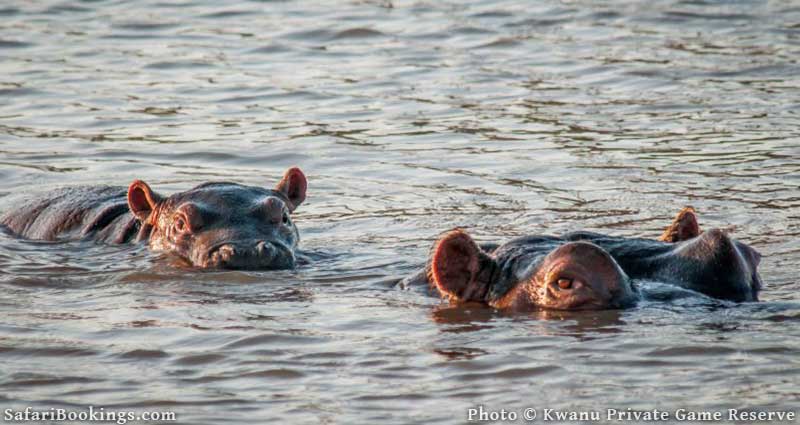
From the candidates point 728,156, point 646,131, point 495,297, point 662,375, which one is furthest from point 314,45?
point 662,375

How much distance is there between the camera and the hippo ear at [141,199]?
10.8 metres

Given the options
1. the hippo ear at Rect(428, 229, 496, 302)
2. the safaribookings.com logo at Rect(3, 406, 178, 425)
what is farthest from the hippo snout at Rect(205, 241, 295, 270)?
the safaribookings.com logo at Rect(3, 406, 178, 425)

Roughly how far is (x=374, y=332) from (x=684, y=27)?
12.6 metres

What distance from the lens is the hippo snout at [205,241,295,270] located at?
996cm

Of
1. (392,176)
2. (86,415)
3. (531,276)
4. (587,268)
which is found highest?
(587,268)

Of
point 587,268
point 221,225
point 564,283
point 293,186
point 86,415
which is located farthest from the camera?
point 293,186

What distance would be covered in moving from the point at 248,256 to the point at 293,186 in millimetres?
1403

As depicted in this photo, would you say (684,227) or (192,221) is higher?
(684,227)

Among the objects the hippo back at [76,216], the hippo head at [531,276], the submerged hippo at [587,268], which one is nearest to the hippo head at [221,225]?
the hippo back at [76,216]

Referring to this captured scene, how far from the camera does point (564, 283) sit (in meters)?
7.71

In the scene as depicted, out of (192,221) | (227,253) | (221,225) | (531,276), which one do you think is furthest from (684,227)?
(192,221)

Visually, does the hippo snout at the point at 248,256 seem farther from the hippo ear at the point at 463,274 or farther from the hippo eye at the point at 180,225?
the hippo ear at the point at 463,274

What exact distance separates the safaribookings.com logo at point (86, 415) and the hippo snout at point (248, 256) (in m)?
3.24

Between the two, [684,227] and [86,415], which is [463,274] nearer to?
[684,227]
